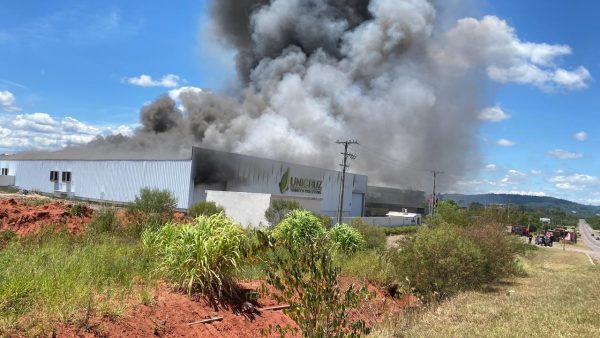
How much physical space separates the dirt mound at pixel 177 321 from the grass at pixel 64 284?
164 millimetres

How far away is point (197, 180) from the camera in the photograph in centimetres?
4638

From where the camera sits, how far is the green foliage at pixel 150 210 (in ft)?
46.6

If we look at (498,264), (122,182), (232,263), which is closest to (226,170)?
(122,182)

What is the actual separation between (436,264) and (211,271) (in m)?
7.06

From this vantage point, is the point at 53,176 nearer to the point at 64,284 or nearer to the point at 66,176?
the point at 66,176

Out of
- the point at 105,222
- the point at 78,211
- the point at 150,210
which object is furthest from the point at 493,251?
the point at 78,211

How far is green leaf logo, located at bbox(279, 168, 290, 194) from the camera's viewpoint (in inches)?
2258

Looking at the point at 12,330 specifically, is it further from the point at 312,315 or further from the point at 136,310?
the point at 312,315

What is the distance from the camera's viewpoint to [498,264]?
17516 mm

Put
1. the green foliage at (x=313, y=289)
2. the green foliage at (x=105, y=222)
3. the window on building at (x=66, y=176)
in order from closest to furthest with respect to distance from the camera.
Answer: the green foliage at (x=313, y=289)
the green foliage at (x=105, y=222)
the window on building at (x=66, y=176)

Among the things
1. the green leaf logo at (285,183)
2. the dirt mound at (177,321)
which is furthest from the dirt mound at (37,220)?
the green leaf logo at (285,183)

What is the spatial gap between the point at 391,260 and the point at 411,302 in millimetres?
1294

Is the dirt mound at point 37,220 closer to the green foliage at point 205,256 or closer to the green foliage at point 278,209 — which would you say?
the green foliage at point 205,256

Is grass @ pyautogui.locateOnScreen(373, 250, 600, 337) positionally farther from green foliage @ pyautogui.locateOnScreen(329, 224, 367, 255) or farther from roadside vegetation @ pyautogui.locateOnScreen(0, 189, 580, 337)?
green foliage @ pyautogui.locateOnScreen(329, 224, 367, 255)
